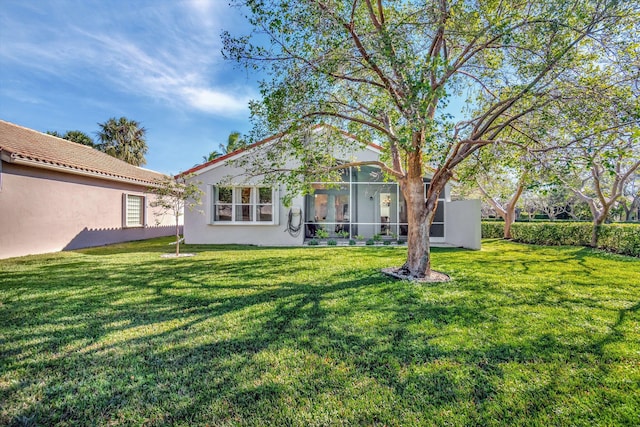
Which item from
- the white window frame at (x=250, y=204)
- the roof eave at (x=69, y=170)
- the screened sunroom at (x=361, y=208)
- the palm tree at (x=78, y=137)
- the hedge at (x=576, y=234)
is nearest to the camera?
the roof eave at (x=69, y=170)

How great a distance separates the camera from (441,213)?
16688 millimetres

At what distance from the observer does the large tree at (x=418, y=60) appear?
6.04m

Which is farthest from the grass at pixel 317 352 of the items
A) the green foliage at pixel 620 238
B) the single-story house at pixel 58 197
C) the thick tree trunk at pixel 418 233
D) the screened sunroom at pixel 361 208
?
the screened sunroom at pixel 361 208

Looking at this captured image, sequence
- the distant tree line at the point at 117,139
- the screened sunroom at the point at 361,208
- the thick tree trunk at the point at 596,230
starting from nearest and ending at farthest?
the thick tree trunk at the point at 596,230 → the screened sunroom at the point at 361,208 → the distant tree line at the point at 117,139

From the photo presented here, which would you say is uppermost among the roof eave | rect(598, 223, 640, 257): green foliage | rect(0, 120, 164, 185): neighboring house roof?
rect(0, 120, 164, 185): neighboring house roof

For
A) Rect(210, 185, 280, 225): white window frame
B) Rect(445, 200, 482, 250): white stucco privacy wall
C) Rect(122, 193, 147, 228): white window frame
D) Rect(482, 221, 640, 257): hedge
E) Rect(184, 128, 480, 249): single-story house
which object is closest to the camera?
Rect(482, 221, 640, 257): hedge

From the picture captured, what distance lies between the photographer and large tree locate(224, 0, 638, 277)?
19.8ft

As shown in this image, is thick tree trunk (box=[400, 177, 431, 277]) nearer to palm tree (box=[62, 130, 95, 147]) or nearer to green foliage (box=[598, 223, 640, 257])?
green foliage (box=[598, 223, 640, 257])

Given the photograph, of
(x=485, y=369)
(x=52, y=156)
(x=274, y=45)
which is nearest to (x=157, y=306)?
(x=485, y=369)

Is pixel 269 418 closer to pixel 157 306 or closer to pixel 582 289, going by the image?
pixel 157 306

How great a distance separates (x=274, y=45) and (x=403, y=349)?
6.97 m

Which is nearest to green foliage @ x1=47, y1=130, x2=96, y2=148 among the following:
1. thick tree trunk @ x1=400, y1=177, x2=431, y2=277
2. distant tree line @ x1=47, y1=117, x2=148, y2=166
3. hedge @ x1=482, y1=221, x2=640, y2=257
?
distant tree line @ x1=47, y1=117, x2=148, y2=166

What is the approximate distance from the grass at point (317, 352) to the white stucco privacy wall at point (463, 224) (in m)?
6.78

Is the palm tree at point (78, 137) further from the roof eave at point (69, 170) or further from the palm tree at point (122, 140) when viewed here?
the roof eave at point (69, 170)
